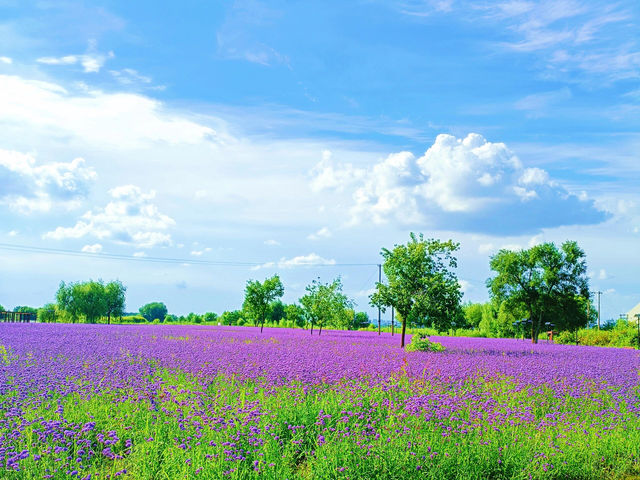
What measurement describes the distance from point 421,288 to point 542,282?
68.5ft

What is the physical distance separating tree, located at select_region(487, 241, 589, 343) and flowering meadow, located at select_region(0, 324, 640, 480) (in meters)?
26.1

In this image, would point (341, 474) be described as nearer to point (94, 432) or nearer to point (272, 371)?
point (94, 432)

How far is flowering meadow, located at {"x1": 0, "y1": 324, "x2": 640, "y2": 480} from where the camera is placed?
500 centimetres

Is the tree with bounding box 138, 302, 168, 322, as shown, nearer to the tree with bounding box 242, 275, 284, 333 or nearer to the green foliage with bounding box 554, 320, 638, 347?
the tree with bounding box 242, 275, 284, 333

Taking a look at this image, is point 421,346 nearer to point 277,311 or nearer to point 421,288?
point 421,288

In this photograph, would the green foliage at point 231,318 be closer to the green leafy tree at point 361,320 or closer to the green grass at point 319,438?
the green leafy tree at point 361,320

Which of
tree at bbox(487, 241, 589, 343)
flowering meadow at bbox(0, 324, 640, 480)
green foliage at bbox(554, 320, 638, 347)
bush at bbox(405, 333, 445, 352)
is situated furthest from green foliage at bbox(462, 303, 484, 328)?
flowering meadow at bbox(0, 324, 640, 480)

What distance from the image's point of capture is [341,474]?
4902 millimetres

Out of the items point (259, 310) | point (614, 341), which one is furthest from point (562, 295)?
point (259, 310)

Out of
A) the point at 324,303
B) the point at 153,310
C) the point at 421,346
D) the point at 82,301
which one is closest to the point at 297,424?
the point at 421,346

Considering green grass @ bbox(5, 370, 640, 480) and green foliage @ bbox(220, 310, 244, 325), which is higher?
green grass @ bbox(5, 370, 640, 480)

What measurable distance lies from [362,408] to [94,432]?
3551 millimetres

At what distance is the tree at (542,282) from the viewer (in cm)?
3544

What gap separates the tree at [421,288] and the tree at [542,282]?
17.0 m
